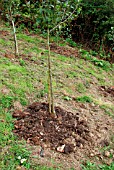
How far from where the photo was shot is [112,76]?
5602 millimetres

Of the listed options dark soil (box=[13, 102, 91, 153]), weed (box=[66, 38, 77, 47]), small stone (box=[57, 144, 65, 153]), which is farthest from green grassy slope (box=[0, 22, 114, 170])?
weed (box=[66, 38, 77, 47])

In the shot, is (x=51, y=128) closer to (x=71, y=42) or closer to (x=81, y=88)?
(x=81, y=88)

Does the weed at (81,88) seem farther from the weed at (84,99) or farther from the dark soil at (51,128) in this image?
the dark soil at (51,128)

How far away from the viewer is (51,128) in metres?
3.06

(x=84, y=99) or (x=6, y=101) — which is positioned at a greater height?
(x=6, y=101)

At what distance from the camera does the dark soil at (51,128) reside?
289 cm

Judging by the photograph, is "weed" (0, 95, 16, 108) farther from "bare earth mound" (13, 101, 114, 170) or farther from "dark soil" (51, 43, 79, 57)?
"dark soil" (51, 43, 79, 57)

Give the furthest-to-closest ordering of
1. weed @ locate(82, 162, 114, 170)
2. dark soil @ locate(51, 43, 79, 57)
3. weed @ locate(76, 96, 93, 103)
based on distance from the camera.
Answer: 1. dark soil @ locate(51, 43, 79, 57)
2. weed @ locate(76, 96, 93, 103)
3. weed @ locate(82, 162, 114, 170)

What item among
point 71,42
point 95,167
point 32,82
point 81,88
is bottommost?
point 95,167

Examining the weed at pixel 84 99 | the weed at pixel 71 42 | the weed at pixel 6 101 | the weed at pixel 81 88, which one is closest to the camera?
the weed at pixel 6 101

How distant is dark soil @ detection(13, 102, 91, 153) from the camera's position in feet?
9.50

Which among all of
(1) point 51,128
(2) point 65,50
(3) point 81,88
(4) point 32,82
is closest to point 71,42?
(2) point 65,50

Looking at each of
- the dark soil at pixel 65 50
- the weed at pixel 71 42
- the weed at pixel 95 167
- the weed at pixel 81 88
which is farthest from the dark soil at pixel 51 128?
the weed at pixel 71 42

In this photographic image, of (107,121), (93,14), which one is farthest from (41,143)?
(93,14)
